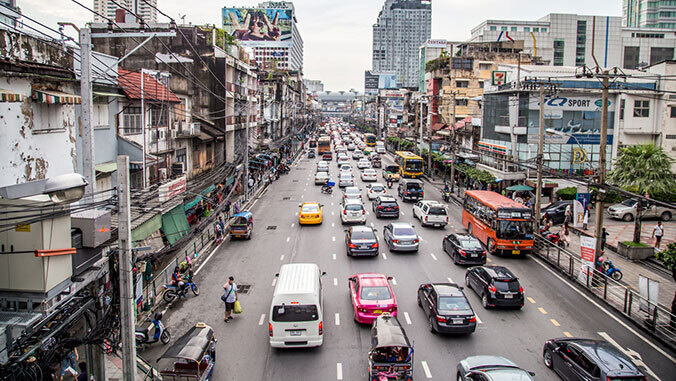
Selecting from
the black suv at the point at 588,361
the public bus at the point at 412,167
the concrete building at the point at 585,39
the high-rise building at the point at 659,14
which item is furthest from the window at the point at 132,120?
the high-rise building at the point at 659,14

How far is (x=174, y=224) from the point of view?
29.5 meters

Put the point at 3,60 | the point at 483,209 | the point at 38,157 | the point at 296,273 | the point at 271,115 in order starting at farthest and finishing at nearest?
the point at 271,115
the point at 483,209
the point at 296,273
the point at 38,157
the point at 3,60

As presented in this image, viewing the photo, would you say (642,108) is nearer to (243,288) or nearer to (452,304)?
(452,304)

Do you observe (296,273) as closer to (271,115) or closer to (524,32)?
(271,115)

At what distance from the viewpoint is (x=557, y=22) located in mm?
109062

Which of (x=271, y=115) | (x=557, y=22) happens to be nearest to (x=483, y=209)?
(x=271, y=115)

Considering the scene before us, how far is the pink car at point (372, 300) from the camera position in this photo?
59.2 feet

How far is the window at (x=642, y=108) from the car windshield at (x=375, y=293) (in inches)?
1517

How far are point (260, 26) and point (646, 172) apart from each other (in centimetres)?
17720

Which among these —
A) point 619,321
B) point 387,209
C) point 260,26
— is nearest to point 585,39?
point 387,209

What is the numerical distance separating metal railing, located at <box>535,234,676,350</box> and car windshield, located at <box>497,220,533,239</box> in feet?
4.89

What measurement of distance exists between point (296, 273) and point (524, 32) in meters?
100

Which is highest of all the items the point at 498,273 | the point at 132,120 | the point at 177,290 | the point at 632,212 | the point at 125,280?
the point at 132,120

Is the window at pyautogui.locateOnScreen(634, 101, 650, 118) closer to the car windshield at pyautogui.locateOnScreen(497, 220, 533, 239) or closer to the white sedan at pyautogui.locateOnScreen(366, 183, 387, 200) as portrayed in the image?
the white sedan at pyautogui.locateOnScreen(366, 183, 387, 200)
